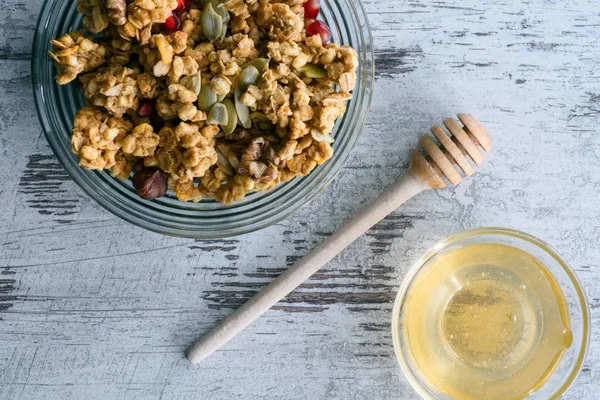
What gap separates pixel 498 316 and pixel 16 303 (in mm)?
1076

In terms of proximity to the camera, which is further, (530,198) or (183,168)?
(530,198)

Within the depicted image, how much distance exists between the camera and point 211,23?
4.11ft

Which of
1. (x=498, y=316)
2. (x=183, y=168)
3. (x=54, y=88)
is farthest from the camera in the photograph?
(x=498, y=316)

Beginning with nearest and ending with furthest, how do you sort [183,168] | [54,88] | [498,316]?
[183,168] < [54,88] < [498,316]

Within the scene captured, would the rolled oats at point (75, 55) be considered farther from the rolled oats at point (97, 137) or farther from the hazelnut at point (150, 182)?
the hazelnut at point (150, 182)

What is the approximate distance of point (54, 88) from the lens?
144cm

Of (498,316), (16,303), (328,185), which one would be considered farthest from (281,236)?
(16,303)

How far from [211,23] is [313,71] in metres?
0.20

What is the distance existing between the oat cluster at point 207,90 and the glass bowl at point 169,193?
0.14m

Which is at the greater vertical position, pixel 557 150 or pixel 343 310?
pixel 557 150

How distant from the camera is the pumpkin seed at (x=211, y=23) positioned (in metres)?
1.25

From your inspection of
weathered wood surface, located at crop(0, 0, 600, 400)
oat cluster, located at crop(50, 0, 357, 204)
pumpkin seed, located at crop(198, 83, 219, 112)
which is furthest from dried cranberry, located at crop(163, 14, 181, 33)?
weathered wood surface, located at crop(0, 0, 600, 400)

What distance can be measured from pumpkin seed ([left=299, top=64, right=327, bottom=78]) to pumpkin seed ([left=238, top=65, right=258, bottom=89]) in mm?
87

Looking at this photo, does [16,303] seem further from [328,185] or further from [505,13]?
[505,13]
